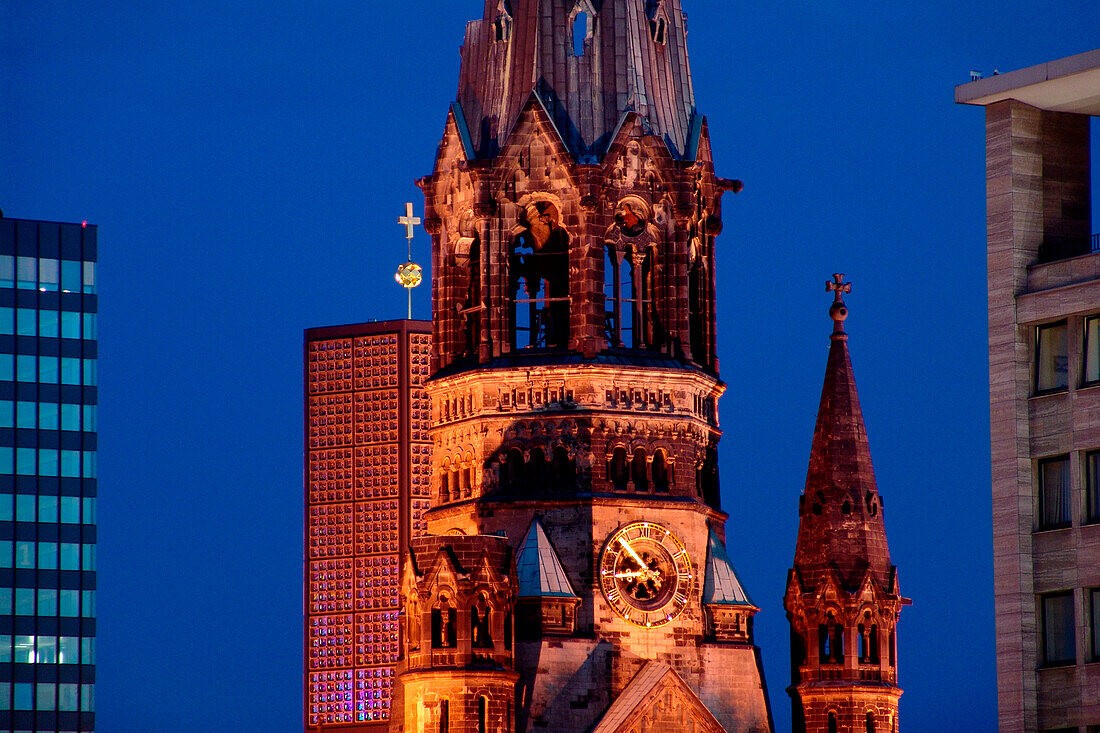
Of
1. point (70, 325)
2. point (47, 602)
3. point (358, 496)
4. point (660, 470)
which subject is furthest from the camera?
point (70, 325)

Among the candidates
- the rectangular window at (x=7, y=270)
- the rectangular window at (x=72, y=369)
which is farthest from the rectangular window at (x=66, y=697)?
the rectangular window at (x=7, y=270)

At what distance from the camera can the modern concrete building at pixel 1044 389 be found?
90.2 metres

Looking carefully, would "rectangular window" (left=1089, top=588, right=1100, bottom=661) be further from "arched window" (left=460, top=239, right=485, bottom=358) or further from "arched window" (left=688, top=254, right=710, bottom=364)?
"arched window" (left=460, top=239, right=485, bottom=358)

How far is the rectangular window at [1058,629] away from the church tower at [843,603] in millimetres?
22488

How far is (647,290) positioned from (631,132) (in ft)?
18.8

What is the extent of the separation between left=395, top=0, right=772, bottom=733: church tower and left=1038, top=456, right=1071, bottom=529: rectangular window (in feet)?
77.3

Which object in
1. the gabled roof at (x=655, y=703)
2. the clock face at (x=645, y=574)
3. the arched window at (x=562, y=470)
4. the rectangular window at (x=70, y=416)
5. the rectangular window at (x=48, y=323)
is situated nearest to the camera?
the gabled roof at (x=655, y=703)

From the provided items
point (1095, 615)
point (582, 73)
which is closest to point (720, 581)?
point (582, 73)

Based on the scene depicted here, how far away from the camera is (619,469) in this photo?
114m

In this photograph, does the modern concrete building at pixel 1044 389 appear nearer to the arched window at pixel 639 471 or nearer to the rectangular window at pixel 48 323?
the arched window at pixel 639 471

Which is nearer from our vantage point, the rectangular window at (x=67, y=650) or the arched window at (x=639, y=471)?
the arched window at (x=639, y=471)

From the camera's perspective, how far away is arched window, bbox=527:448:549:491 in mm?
114250

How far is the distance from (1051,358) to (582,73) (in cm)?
2963

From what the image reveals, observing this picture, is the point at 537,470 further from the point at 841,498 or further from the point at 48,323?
the point at 48,323
